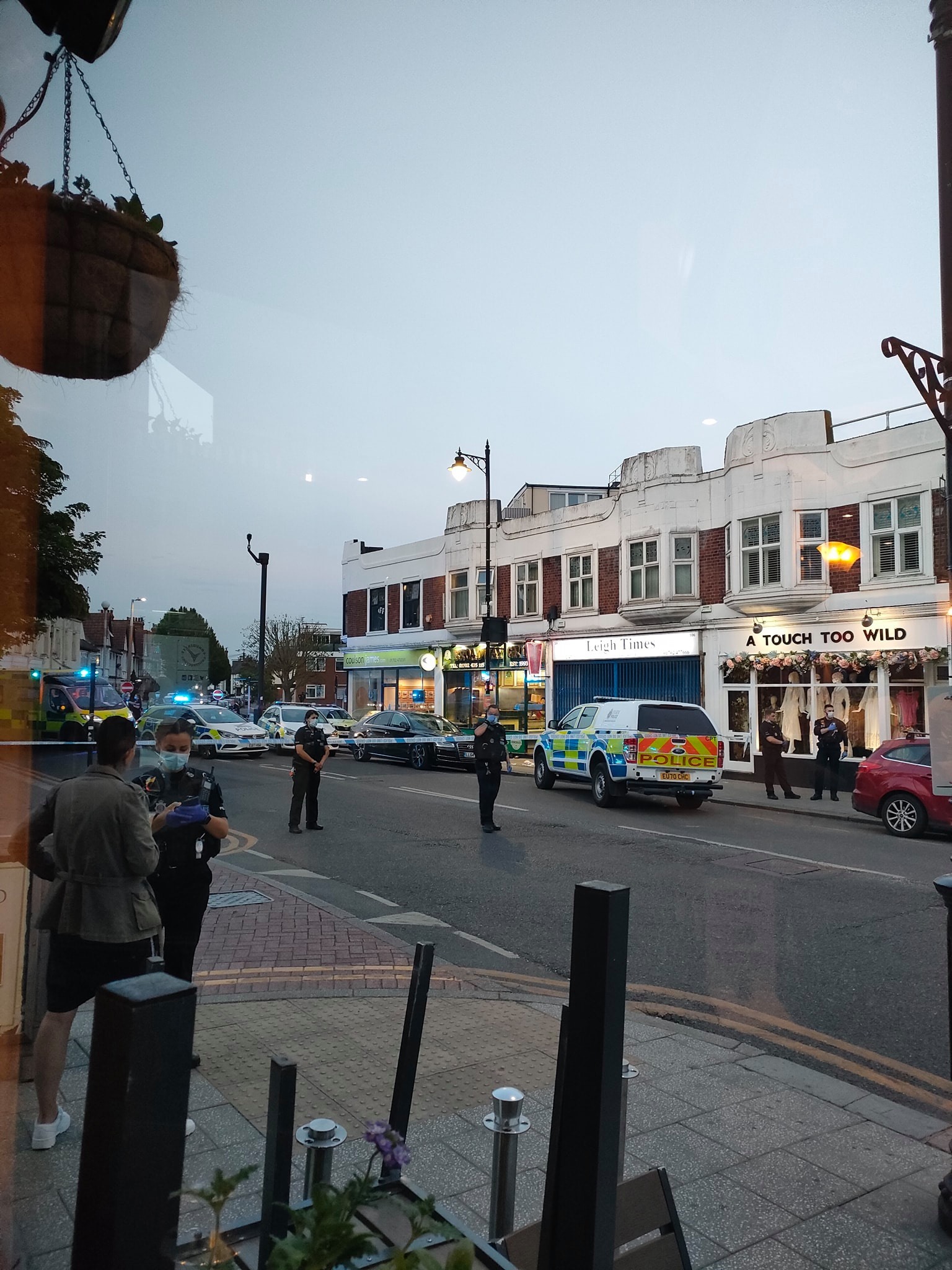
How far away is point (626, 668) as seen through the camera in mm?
25297

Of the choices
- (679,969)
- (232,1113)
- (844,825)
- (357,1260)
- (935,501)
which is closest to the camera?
(357,1260)

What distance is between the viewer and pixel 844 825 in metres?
14.4

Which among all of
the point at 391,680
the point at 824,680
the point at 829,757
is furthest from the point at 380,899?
the point at 391,680

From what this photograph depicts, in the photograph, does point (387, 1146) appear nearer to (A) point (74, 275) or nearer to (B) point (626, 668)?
(A) point (74, 275)

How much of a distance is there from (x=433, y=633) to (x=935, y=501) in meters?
17.6

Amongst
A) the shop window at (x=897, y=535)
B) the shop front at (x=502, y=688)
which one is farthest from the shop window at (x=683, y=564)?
Answer: the shop front at (x=502, y=688)

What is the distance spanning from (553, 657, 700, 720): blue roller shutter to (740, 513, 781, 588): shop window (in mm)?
2719

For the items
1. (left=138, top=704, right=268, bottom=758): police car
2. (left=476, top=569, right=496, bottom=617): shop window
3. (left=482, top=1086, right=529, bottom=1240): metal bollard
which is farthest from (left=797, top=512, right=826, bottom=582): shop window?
(left=482, top=1086, right=529, bottom=1240): metal bollard

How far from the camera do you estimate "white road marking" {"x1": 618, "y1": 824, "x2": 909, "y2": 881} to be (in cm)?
980

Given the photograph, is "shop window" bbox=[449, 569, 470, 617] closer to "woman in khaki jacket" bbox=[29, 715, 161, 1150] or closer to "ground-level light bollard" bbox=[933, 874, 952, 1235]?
"woman in khaki jacket" bbox=[29, 715, 161, 1150]

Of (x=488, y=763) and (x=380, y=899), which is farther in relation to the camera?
(x=488, y=763)

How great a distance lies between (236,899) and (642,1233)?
6.40 m

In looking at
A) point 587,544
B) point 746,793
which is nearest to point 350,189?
point 746,793

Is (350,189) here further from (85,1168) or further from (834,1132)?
(834,1132)
